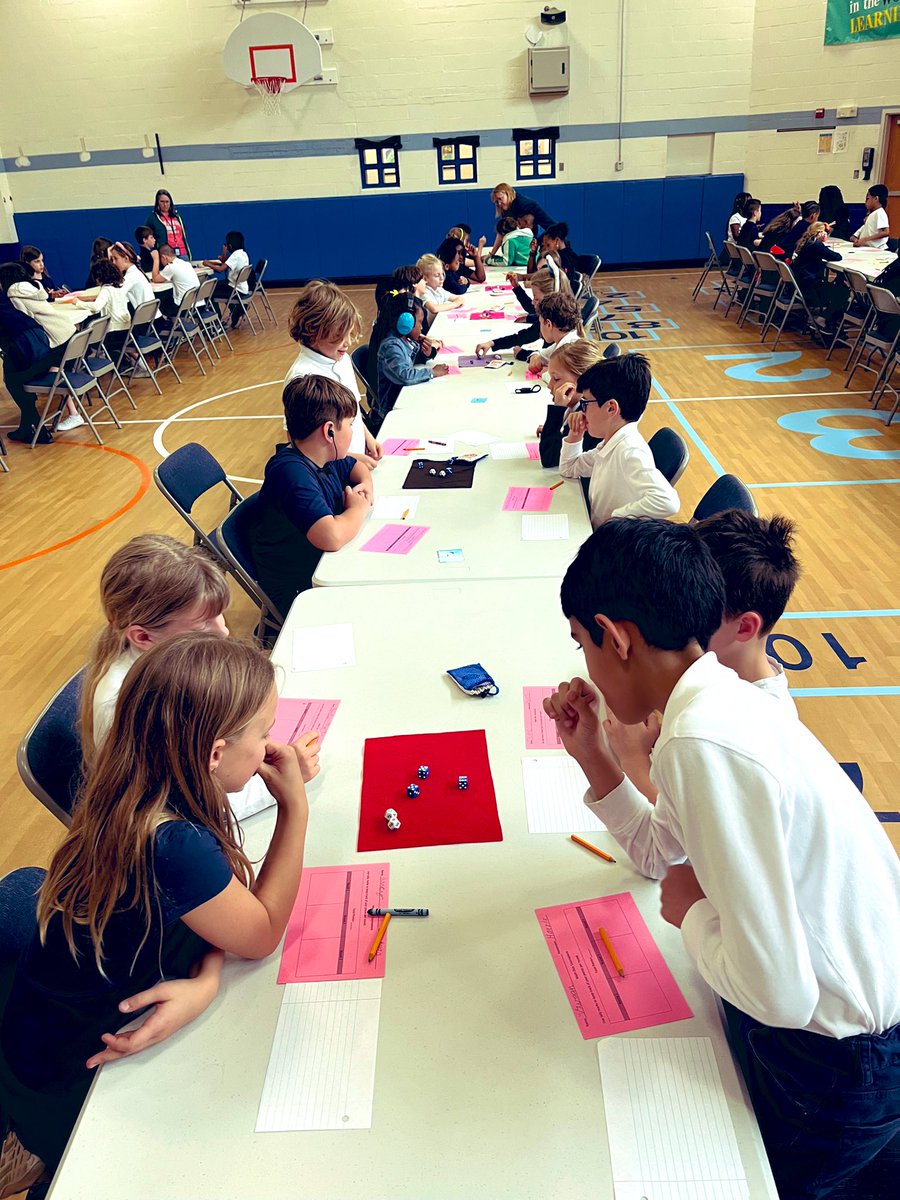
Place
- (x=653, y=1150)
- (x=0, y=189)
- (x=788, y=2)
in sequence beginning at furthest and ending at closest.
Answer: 1. (x=0, y=189)
2. (x=788, y=2)
3. (x=653, y=1150)

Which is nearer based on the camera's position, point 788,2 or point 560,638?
point 560,638

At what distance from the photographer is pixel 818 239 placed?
900 cm

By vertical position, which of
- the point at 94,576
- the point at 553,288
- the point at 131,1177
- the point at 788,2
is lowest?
the point at 94,576

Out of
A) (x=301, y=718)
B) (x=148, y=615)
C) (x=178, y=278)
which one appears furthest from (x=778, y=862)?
(x=178, y=278)

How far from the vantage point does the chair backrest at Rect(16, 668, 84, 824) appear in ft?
6.05

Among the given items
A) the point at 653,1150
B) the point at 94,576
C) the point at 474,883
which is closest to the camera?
the point at 653,1150

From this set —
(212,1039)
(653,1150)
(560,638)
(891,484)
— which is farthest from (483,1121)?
(891,484)

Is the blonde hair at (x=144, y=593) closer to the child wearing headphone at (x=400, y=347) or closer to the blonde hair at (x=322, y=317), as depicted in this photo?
the blonde hair at (x=322, y=317)

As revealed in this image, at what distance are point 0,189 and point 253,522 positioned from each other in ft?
44.6

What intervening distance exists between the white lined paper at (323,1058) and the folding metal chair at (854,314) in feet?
22.6

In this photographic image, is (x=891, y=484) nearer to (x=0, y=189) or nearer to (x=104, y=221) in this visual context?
(x=104, y=221)

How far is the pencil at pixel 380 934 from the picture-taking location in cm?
146

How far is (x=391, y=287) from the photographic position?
5617 mm

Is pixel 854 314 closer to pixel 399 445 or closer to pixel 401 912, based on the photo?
pixel 399 445
